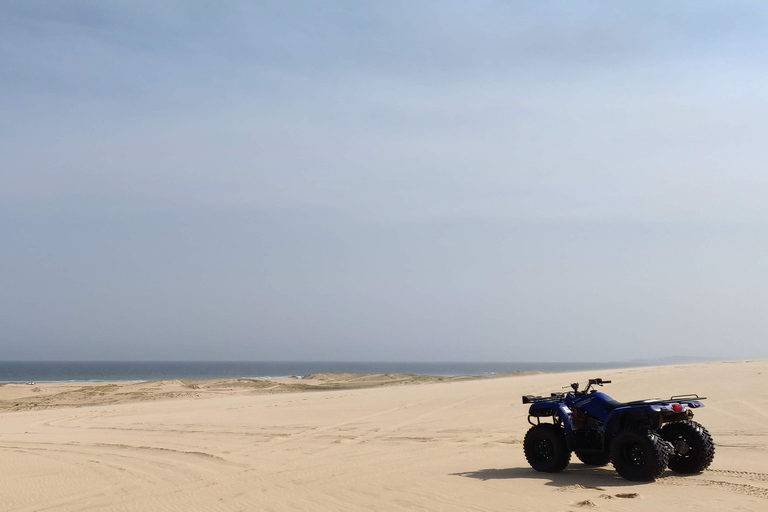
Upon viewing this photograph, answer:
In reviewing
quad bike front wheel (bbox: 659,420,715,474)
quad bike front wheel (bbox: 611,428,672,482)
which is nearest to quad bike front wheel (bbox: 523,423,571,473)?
→ quad bike front wheel (bbox: 611,428,672,482)

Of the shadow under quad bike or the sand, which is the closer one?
the sand

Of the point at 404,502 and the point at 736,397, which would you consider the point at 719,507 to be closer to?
the point at 404,502

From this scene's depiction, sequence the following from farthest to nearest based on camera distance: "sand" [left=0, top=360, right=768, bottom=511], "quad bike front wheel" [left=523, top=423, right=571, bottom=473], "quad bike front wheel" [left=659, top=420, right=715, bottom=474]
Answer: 1. "quad bike front wheel" [left=523, top=423, right=571, bottom=473]
2. "quad bike front wheel" [left=659, top=420, right=715, bottom=474]
3. "sand" [left=0, top=360, right=768, bottom=511]

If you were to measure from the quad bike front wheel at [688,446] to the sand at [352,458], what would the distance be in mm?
232

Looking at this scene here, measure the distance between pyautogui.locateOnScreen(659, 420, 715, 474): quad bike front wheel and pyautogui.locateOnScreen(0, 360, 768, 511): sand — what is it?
0.76ft

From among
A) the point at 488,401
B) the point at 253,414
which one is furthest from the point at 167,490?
the point at 488,401

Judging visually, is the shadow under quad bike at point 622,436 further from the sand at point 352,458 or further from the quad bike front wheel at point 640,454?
the sand at point 352,458

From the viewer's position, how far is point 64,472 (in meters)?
13.3

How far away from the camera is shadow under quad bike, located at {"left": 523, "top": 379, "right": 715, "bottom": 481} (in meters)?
10.2

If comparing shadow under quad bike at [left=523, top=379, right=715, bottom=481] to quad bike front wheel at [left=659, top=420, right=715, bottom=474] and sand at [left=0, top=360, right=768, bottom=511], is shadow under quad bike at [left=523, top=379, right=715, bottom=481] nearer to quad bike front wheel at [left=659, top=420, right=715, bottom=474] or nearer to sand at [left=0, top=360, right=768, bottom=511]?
quad bike front wheel at [left=659, top=420, right=715, bottom=474]

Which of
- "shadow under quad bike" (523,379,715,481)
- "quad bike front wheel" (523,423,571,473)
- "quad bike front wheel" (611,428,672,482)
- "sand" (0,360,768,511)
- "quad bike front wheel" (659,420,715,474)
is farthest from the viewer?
"quad bike front wheel" (523,423,571,473)

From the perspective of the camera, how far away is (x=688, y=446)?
10734 mm

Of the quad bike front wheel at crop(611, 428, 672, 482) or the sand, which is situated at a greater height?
the quad bike front wheel at crop(611, 428, 672, 482)

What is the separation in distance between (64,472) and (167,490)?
11.0 feet
